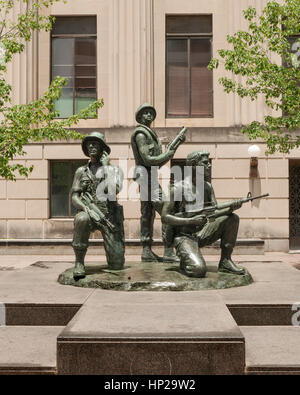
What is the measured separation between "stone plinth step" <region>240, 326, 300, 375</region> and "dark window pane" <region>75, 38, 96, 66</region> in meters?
14.1

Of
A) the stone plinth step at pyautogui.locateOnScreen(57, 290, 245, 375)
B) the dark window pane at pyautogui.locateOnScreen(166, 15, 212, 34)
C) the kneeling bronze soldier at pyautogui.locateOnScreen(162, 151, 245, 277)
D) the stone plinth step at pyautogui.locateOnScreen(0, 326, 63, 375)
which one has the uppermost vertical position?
the dark window pane at pyautogui.locateOnScreen(166, 15, 212, 34)

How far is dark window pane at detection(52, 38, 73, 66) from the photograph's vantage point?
1794 cm

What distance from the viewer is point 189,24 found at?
58.2 feet

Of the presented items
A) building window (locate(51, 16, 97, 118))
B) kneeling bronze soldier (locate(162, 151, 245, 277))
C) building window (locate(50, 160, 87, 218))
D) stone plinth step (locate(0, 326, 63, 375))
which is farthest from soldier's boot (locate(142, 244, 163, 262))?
building window (locate(51, 16, 97, 118))

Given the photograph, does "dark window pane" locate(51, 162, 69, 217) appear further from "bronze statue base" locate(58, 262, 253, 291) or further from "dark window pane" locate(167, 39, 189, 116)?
"bronze statue base" locate(58, 262, 253, 291)

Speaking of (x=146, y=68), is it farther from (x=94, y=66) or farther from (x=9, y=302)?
(x=9, y=302)

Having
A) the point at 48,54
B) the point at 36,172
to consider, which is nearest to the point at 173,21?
the point at 48,54

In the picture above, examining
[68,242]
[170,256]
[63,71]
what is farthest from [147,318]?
[63,71]

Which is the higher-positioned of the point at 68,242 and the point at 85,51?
the point at 85,51

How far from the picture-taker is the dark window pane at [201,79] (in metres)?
17.8

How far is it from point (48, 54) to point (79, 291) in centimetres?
1311

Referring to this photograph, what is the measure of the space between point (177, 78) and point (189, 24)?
6.40 ft

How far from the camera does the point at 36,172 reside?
679 inches

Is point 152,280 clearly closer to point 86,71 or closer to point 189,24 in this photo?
point 86,71
